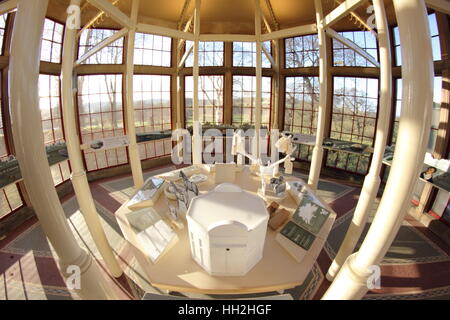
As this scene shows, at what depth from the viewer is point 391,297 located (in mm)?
4941

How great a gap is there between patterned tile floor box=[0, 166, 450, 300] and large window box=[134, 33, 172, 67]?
7.96 meters

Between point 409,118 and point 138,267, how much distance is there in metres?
6.20

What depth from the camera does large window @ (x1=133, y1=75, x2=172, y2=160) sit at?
1197 centimetres

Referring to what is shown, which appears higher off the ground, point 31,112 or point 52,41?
point 52,41

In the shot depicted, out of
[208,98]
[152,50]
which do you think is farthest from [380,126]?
[152,50]

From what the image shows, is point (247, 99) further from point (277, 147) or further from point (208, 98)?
point (277, 147)

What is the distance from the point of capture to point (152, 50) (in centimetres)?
1177

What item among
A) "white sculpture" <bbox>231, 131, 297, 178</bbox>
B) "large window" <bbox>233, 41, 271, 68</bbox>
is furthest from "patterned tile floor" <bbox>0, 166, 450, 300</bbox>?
"large window" <bbox>233, 41, 271, 68</bbox>

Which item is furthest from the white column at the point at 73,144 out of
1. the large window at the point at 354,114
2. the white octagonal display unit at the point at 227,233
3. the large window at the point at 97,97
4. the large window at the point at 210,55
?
the large window at the point at 354,114

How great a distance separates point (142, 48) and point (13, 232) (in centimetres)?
955

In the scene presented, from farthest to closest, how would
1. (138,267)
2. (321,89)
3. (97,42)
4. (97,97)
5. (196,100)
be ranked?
1. (97,97)
2. (97,42)
3. (196,100)
4. (321,89)
5. (138,267)

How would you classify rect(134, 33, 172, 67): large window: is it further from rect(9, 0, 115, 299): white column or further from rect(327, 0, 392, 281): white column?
rect(9, 0, 115, 299): white column

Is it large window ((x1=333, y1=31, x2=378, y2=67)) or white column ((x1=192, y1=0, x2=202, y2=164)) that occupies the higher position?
large window ((x1=333, y1=31, x2=378, y2=67))

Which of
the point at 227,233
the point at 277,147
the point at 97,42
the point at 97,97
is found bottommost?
the point at 227,233
